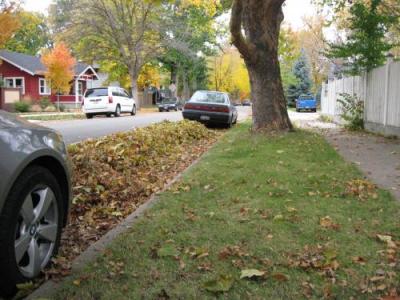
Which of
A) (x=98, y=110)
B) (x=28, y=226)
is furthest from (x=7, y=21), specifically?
(x=28, y=226)

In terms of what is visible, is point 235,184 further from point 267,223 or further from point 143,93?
point 143,93

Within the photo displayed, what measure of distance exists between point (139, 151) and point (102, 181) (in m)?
2.70

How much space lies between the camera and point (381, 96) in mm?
14539

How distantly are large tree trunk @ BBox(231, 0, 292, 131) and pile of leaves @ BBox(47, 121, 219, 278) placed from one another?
3132mm

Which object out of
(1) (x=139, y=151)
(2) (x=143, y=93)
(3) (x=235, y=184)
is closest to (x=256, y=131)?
(1) (x=139, y=151)

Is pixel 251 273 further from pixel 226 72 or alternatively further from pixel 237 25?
pixel 226 72

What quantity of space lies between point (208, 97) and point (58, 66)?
24.2 m

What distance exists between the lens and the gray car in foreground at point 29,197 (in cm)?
330

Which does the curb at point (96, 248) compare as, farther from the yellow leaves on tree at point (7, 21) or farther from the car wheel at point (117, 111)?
the car wheel at point (117, 111)

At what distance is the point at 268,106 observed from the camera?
14305mm

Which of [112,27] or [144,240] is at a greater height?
[112,27]

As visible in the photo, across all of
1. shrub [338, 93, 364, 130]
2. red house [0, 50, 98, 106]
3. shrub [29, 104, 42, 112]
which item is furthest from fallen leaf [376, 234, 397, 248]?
red house [0, 50, 98, 106]

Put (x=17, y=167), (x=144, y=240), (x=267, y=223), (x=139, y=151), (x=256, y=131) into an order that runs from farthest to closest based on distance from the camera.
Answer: (x=256, y=131) → (x=139, y=151) → (x=267, y=223) → (x=144, y=240) → (x=17, y=167)

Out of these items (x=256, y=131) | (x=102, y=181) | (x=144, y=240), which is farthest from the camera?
(x=256, y=131)
